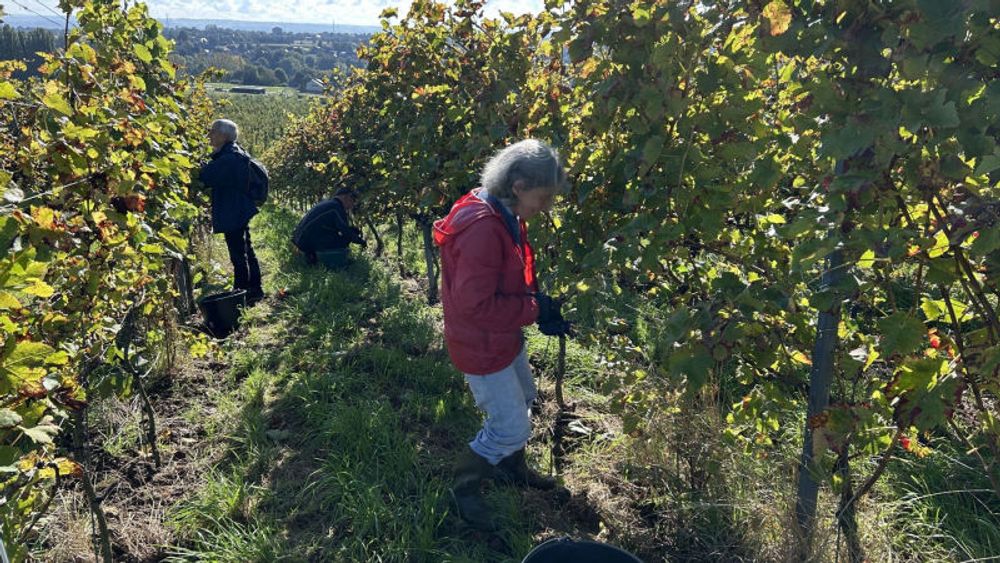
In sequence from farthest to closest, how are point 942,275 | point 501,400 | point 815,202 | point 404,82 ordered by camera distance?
point 404,82 → point 501,400 → point 815,202 → point 942,275

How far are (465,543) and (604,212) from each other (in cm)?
162

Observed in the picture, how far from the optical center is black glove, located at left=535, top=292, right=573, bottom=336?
2768 millimetres

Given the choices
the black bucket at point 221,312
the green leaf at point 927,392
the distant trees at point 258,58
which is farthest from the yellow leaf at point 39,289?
the distant trees at point 258,58

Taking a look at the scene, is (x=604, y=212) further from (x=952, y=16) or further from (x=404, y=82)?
(x=404, y=82)

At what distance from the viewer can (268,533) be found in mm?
2807

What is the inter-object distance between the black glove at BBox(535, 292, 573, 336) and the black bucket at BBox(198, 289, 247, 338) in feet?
10.6

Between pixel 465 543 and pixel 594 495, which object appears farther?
pixel 594 495

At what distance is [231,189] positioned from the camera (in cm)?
583

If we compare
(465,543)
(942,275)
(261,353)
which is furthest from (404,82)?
(942,275)

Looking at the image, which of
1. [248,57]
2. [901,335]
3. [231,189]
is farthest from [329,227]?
[248,57]

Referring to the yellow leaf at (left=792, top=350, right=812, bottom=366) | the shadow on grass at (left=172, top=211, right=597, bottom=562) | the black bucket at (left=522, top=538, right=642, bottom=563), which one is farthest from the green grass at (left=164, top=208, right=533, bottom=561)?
the yellow leaf at (left=792, top=350, right=812, bottom=366)

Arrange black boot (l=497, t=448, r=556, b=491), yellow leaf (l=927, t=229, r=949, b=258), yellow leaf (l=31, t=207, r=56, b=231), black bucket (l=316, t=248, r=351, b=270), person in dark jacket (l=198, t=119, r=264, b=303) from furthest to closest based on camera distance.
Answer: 1. black bucket (l=316, t=248, r=351, b=270)
2. person in dark jacket (l=198, t=119, r=264, b=303)
3. black boot (l=497, t=448, r=556, b=491)
4. yellow leaf (l=31, t=207, r=56, b=231)
5. yellow leaf (l=927, t=229, r=949, b=258)

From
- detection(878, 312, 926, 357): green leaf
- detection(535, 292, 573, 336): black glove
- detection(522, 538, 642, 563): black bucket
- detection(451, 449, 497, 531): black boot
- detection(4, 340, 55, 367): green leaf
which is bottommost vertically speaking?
detection(451, 449, 497, 531): black boot

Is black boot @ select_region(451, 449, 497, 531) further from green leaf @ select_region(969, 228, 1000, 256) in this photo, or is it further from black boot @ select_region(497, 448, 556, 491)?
green leaf @ select_region(969, 228, 1000, 256)
